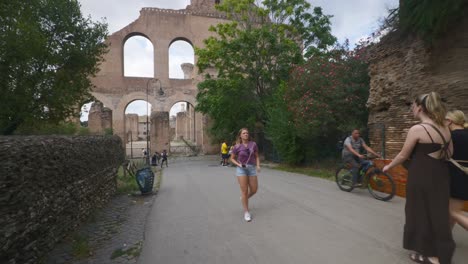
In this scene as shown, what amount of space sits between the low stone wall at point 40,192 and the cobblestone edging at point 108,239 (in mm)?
198

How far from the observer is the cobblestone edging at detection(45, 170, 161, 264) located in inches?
155

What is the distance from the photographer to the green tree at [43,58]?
9.72 metres

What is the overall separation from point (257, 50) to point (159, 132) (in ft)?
45.4

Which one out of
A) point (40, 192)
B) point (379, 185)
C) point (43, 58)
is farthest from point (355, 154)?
point (43, 58)

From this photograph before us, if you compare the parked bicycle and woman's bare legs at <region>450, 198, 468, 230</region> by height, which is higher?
woman's bare legs at <region>450, 198, 468, 230</region>

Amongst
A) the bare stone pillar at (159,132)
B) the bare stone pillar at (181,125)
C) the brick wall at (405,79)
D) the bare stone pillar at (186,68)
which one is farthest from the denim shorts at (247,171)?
the bare stone pillar at (186,68)

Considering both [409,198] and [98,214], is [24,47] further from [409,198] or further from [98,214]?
[409,198]

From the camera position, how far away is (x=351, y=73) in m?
12.6

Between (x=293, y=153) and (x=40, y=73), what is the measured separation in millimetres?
11839

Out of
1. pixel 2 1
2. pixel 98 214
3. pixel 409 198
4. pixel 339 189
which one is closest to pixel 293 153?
pixel 339 189

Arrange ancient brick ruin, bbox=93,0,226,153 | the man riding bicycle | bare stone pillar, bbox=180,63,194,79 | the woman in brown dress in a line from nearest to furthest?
1. the woman in brown dress
2. the man riding bicycle
3. ancient brick ruin, bbox=93,0,226,153
4. bare stone pillar, bbox=180,63,194,79

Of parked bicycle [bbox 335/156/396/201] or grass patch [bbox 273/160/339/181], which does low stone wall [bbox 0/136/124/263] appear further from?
grass patch [bbox 273/160/339/181]

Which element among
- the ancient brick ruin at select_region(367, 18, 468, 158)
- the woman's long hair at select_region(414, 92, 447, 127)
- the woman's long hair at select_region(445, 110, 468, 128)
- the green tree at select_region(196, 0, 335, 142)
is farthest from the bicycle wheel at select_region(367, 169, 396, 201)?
the green tree at select_region(196, 0, 335, 142)

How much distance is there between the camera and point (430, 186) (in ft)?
10.1
